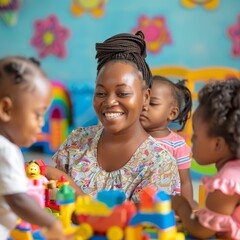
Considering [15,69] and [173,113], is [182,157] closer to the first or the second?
[173,113]

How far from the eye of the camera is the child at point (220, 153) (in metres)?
0.75

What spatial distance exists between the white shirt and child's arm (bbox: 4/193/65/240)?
0.04 feet

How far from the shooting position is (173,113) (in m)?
1.47

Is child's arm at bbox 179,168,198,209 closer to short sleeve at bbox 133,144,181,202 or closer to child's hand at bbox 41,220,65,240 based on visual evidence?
short sleeve at bbox 133,144,181,202

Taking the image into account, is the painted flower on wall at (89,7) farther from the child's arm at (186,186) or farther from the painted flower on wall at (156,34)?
the child's arm at (186,186)

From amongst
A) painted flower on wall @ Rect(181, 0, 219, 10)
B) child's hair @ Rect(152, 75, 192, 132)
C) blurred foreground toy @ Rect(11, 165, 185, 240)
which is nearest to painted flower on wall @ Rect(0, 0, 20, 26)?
painted flower on wall @ Rect(181, 0, 219, 10)

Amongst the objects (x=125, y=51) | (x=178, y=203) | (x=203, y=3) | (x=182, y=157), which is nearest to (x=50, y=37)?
(x=203, y=3)

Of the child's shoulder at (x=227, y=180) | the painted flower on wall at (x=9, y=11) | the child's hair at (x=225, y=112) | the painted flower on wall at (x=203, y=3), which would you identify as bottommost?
the child's shoulder at (x=227, y=180)

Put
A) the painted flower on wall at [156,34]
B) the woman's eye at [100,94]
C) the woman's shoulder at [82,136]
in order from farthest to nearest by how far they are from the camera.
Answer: the painted flower on wall at [156,34], the woman's shoulder at [82,136], the woman's eye at [100,94]

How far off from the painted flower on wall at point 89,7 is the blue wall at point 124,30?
0.11ft

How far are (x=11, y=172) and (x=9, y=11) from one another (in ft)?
10.3

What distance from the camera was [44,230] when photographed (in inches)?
26.7

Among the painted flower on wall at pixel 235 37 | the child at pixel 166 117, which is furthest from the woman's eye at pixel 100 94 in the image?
the painted flower on wall at pixel 235 37

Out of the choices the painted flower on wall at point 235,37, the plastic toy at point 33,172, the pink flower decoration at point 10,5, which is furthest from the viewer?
the pink flower decoration at point 10,5
